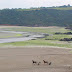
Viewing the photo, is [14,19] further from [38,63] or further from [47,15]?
[38,63]

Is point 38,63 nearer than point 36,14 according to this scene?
Yes

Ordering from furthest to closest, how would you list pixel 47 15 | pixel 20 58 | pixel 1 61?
pixel 47 15 → pixel 20 58 → pixel 1 61

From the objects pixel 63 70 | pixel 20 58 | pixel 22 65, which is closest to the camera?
pixel 63 70

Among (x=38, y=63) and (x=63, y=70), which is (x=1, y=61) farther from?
(x=63, y=70)

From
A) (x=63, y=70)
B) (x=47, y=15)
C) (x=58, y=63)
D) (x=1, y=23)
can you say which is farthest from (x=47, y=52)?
(x=47, y=15)

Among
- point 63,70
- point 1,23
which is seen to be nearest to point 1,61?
point 63,70

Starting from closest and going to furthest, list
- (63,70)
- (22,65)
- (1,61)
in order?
(63,70), (22,65), (1,61)

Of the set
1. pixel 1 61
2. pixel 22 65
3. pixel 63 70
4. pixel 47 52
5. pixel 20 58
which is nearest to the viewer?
pixel 63 70

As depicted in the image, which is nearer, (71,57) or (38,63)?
(38,63)
